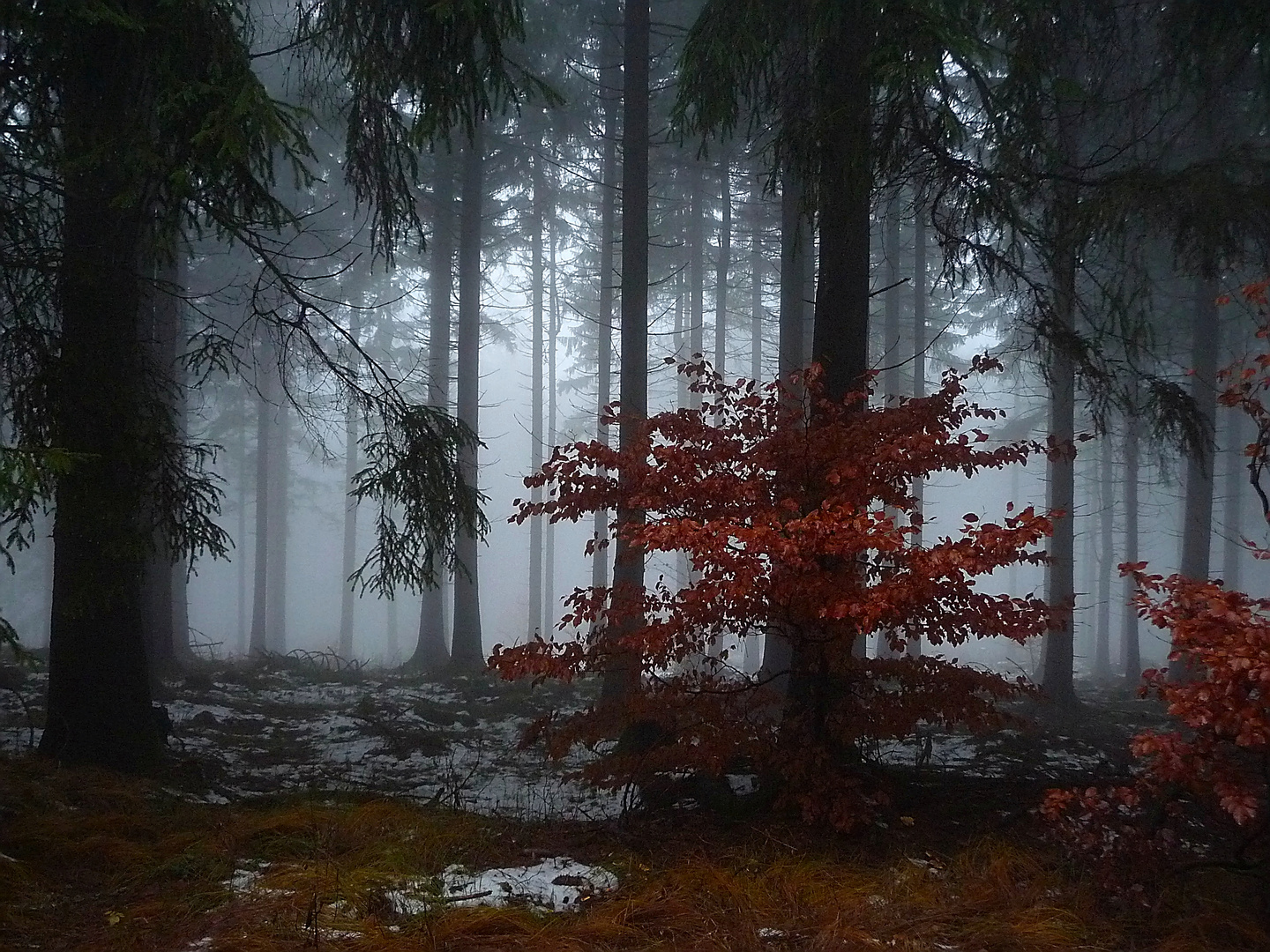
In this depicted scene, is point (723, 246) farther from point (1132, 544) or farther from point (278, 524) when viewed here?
point (278, 524)

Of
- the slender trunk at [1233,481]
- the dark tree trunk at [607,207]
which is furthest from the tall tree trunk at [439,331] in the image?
the slender trunk at [1233,481]

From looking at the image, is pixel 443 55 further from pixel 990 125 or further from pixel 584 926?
pixel 584 926

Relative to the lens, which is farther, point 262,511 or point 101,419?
point 262,511

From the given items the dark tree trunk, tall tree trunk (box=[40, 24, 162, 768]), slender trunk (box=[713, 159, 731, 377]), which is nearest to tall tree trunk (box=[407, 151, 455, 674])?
the dark tree trunk

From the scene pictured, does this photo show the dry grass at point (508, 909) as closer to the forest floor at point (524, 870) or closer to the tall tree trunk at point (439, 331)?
the forest floor at point (524, 870)

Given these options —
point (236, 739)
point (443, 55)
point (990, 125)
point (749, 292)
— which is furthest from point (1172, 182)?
point (749, 292)

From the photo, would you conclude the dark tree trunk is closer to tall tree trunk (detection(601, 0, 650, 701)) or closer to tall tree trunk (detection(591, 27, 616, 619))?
tall tree trunk (detection(591, 27, 616, 619))

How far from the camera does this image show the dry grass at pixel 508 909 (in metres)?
3.81

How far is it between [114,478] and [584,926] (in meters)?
4.45

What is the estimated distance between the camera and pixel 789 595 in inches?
183

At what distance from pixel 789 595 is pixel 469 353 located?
38.3ft

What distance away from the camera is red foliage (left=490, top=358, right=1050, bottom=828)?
15.1 feet

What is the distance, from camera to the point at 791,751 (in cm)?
521

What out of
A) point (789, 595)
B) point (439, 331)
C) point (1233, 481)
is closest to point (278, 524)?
point (439, 331)
